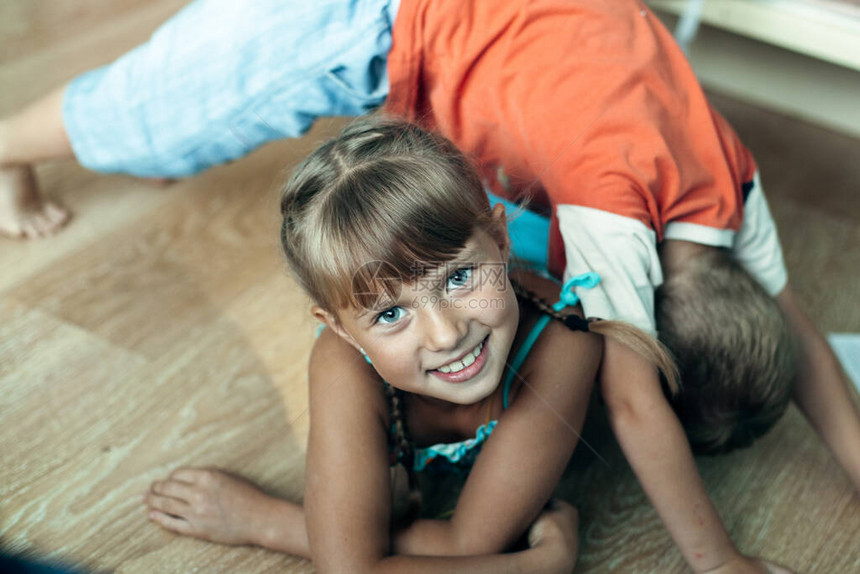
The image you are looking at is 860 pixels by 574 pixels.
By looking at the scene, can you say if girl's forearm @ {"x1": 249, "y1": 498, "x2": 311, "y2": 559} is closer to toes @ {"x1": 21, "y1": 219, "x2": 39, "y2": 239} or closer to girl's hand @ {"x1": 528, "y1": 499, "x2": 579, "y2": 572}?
girl's hand @ {"x1": 528, "y1": 499, "x2": 579, "y2": 572}

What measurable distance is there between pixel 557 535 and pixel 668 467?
136 millimetres

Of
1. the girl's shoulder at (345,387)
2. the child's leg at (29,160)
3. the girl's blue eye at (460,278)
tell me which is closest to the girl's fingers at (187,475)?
the girl's shoulder at (345,387)

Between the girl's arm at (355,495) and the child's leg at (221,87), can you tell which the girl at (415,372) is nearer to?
the girl's arm at (355,495)

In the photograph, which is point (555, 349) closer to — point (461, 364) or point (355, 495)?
point (461, 364)

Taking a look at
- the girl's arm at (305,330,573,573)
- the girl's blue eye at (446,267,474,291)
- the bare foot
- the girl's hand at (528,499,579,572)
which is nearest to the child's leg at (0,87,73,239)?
the bare foot

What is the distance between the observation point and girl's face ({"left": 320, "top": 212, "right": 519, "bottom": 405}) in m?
0.70

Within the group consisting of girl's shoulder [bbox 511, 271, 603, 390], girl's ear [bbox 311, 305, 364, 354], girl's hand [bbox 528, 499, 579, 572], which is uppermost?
girl's ear [bbox 311, 305, 364, 354]

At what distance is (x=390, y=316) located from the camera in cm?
72

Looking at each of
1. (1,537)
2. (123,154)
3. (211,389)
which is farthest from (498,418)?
(123,154)

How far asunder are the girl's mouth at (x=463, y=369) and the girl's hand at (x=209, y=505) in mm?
290

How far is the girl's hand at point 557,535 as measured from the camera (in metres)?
0.81

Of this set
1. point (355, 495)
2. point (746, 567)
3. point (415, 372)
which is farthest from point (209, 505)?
point (746, 567)

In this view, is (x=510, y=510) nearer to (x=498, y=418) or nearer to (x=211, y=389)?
(x=498, y=418)

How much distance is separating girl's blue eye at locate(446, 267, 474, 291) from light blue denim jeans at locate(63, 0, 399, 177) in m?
0.40
